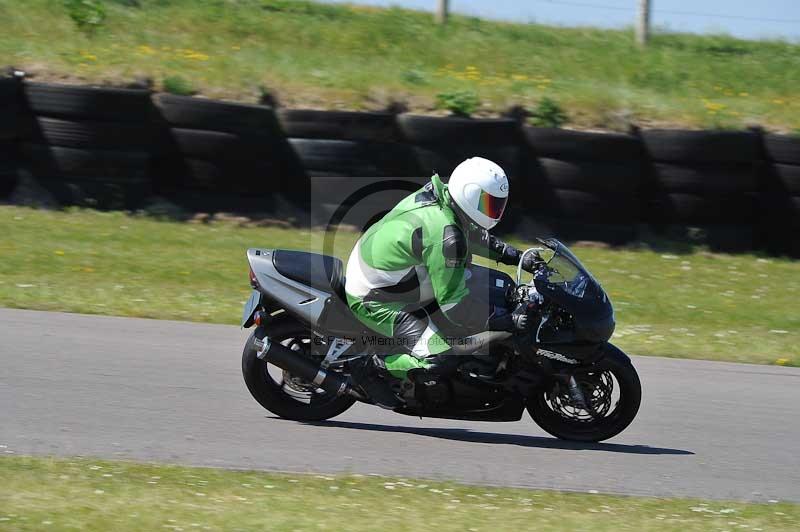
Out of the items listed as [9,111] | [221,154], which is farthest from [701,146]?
[9,111]

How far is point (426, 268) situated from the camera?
20.0ft

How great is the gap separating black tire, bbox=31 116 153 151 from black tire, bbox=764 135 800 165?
6966 mm

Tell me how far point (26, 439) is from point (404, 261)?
85.1 inches

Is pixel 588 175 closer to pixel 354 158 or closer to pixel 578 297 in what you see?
pixel 354 158

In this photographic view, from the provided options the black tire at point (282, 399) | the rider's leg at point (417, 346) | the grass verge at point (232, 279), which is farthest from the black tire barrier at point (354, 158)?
the rider's leg at point (417, 346)

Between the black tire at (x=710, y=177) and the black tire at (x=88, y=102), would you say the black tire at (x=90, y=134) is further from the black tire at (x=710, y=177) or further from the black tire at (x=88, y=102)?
the black tire at (x=710, y=177)

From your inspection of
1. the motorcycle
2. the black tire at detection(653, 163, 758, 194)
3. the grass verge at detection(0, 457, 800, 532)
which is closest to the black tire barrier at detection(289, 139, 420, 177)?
the black tire at detection(653, 163, 758, 194)

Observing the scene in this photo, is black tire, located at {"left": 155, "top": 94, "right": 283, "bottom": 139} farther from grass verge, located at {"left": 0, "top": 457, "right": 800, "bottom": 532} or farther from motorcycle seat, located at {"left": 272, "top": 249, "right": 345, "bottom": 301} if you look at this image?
grass verge, located at {"left": 0, "top": 457, "right": 800, "bottom": 532}

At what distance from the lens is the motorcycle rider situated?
234 inches

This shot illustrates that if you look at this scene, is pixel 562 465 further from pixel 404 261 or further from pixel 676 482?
pixel 404 261

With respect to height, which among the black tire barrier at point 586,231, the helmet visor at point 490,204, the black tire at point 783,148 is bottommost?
the black tire barrier at point 586,231

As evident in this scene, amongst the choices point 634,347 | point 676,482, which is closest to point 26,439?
point 676,482

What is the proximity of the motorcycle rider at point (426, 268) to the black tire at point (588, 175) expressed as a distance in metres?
6.18

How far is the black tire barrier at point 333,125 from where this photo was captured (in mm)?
12289
